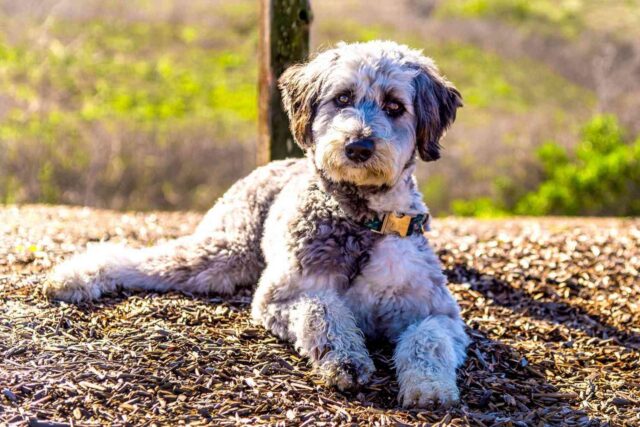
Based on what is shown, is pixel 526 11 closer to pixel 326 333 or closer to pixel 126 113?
pixel 126 113

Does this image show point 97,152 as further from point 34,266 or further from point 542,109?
point 542,109

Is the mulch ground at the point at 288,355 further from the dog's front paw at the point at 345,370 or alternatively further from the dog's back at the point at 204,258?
the dog's back at the point at 204,258

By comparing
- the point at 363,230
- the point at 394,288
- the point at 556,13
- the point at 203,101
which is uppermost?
the point at 556,13

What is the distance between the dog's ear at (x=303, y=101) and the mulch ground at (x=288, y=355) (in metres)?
1.38

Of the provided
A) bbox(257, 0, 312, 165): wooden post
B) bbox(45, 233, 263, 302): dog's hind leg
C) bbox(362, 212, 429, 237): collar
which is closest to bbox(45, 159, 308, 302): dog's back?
bbox(45, 233, 263, 302): dog's hind leg

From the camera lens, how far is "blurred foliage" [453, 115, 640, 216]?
13516 millimetres

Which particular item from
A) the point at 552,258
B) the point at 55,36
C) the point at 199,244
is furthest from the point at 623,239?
the point at 55,36

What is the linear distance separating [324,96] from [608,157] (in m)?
10.0

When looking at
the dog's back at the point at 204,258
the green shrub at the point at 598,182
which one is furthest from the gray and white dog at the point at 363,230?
the green shrub at the point at 598,182

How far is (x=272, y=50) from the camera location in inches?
289

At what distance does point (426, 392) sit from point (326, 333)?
71cm

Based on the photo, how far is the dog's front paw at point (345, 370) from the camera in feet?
14.8

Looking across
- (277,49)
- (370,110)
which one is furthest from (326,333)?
(277,49)

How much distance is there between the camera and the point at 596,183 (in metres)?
13.6
